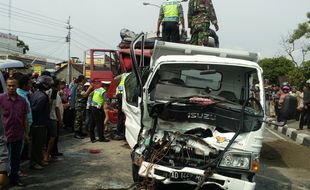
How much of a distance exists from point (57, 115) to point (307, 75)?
106 ft

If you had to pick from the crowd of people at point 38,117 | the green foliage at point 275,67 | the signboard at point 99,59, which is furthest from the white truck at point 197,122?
the green foliage at point 275,67

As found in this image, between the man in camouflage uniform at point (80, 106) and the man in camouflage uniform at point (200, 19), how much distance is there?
3.72m

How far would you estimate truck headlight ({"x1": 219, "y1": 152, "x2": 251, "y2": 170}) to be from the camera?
5.57 meters

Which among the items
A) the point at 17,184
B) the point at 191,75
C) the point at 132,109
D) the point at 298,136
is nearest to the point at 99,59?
the point at 298,136

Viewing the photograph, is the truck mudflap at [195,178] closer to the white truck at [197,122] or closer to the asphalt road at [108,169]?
the white truck at [197,122]

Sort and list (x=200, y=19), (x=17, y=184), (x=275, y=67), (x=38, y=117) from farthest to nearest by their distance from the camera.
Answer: (x=275, y=67)
(x=200, y=19)
(x=38, y=117)
(x=17, y=184)

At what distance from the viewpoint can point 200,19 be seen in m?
10.4

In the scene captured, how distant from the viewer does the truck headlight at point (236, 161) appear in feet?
18.3

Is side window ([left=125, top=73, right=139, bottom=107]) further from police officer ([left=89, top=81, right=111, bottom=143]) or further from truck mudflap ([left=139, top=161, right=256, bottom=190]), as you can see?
police officer ([left=89, top=81, right=111, bottom=143])

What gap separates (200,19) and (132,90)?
324 cm

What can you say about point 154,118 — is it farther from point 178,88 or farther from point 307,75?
point 307,75

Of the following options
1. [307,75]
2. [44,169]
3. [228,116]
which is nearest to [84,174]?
[44,169]

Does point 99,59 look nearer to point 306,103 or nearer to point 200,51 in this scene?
point 306,103

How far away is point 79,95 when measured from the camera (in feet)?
42.9
